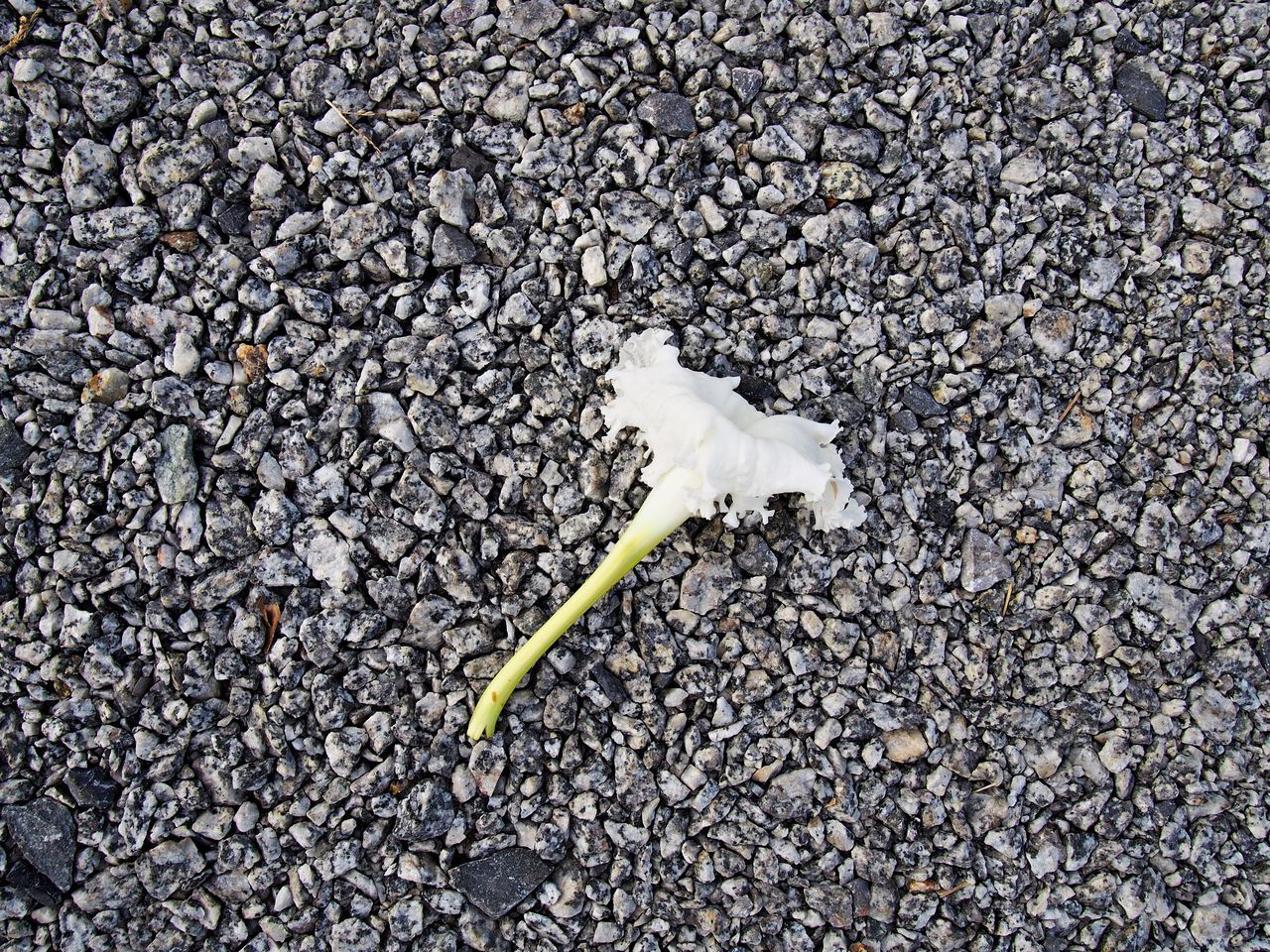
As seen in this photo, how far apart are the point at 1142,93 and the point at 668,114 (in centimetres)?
130

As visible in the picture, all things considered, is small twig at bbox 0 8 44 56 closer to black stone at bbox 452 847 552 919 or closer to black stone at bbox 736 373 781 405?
black stone at bbox 736 373 781 405

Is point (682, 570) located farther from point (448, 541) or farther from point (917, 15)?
point (917, 15)

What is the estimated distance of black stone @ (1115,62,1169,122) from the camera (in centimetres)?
236

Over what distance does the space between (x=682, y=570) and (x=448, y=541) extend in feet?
1.93

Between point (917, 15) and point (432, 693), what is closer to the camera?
point (432, 693)

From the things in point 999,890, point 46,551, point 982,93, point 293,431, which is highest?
point 982,93

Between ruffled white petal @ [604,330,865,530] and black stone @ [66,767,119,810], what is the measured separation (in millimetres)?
1477

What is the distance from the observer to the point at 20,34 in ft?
7.20

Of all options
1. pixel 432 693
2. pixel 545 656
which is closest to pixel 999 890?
pixel 545 656

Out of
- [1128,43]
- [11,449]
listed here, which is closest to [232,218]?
[11,449]

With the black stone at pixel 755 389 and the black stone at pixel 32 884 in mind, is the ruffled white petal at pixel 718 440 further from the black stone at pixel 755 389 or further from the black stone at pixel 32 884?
the black stone at pixel 32 884

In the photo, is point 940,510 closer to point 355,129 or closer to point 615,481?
point 615,481

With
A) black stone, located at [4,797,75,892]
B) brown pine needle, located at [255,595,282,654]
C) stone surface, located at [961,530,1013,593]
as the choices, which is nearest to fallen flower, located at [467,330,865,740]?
stone surface, located at [961,530,1013,593]

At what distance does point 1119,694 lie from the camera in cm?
223
